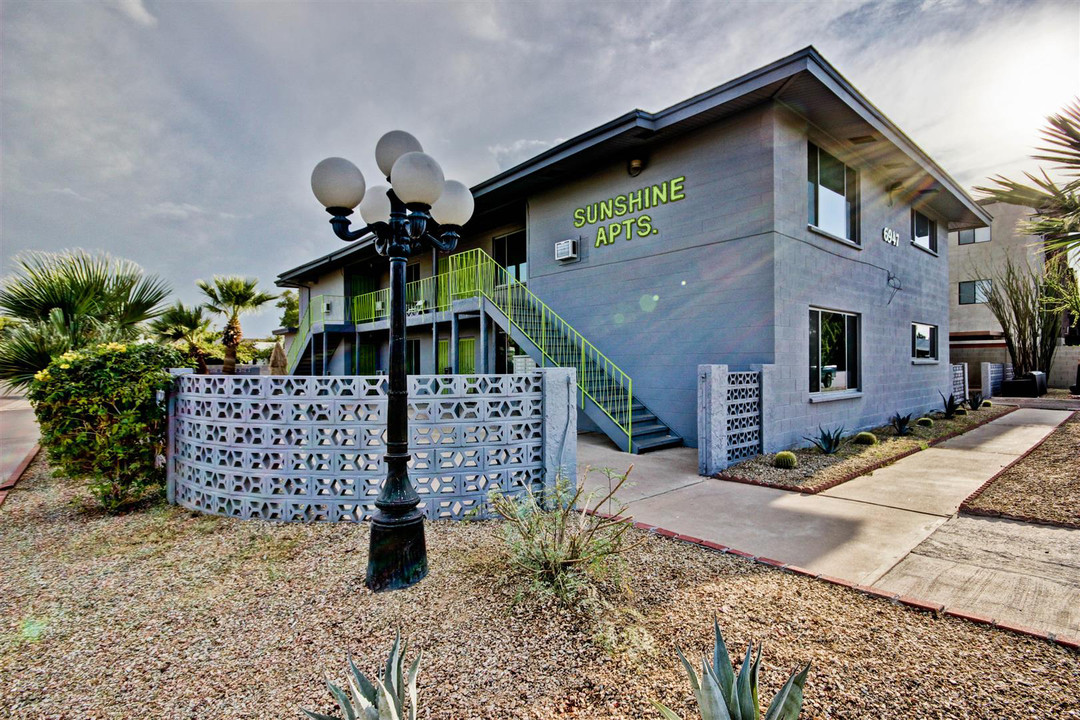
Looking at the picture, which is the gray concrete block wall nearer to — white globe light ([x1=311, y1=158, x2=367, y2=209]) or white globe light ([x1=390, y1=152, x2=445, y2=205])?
white globe light ([x1=390, y1=152, x2=445, y2=205])

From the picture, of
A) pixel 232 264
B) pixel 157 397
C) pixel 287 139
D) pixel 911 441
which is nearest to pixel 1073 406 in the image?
pixel 911 441

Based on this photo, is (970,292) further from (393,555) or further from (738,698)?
(393,555)

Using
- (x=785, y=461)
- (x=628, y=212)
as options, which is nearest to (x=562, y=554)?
(x=785, y=461)

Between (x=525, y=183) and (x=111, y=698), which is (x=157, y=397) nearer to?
(x=111, y=698)

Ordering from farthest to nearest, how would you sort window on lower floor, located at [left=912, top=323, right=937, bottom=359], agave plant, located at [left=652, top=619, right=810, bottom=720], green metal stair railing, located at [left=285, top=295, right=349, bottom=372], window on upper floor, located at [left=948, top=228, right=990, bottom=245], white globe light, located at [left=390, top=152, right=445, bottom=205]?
window on upper floor, located at [left=948, top=228, right=990, bottom=245] < green metal stair railing, located at [left=285, top=295, right=349, bottom=372] < window on lower floor, located at [left=912, top=323, right=937, bottom=359] < white globe light, located at [left=390, top=152, right=445, bottom=205] < agave plant, located at [left=652, top=619, right=810, bottom=720]

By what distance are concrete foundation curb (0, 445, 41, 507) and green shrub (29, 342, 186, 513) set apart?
5.46 ft

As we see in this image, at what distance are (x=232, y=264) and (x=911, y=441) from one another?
19.8m

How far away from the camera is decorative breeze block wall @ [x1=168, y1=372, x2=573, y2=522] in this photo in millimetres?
4371

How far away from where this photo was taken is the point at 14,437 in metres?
9.70

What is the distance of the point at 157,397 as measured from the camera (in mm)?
5125

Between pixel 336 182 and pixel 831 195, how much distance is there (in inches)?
355

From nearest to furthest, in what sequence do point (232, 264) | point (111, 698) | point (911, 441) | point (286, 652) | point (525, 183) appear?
point (111, 698)
point (286, 652)
point (911, 441)
point (525, 183)
point (232, 264)

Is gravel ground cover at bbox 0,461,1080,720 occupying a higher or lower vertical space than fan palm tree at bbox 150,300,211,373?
lower

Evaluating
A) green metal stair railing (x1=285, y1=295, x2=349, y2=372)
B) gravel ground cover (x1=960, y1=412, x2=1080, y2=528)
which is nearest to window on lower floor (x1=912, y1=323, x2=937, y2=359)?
gravel ground cover (x1=960, y1=412, x2=1080, y2=528)
